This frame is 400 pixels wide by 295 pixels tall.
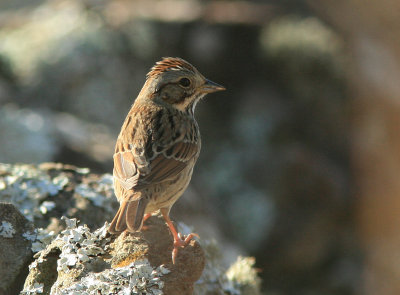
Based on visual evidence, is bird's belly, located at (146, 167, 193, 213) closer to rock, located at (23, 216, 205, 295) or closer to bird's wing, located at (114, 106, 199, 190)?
bird's wing, located at (114, 106, 199, 190)

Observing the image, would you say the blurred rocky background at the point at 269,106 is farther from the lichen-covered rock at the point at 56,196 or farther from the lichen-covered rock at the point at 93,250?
the lichen-covered rock at the point at 93,250

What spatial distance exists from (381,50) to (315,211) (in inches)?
194

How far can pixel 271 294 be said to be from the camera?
1088 cm

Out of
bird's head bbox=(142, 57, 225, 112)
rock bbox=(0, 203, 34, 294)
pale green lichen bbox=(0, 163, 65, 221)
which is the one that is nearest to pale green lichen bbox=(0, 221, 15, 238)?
rock bbox=(0, 203, 34, 294)

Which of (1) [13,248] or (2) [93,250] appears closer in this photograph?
(2) [93,250]

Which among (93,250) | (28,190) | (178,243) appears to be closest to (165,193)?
(178,243)

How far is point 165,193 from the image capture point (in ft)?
17.5

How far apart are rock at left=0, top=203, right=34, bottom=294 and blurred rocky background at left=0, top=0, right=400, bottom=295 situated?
16.2 feet

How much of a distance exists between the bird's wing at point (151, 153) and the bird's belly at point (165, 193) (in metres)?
0.06

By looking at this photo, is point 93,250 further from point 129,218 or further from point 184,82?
point 184,82

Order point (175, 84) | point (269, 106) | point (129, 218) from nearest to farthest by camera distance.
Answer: point (129, 218) → point (175, 84) → point (269, 106)

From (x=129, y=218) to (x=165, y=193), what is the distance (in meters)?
0.64

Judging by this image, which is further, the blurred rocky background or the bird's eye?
the blurred rocky background

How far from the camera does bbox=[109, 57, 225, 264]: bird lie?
5.02m
